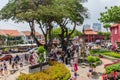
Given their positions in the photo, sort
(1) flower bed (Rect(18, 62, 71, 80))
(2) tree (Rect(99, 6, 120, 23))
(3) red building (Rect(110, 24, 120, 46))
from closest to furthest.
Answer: (1) flower bed (Rect(18, 62, 71, 80)) → (2) tree (Rect(99, 6, 120, 23)) → (3) red building (Rect(110, 24, 120, 46))

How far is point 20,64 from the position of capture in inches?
1363

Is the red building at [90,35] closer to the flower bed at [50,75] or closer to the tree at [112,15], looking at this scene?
the tree at [112,15]

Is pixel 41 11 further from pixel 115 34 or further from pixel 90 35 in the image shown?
pixel 90 35

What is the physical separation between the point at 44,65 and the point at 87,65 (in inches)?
211

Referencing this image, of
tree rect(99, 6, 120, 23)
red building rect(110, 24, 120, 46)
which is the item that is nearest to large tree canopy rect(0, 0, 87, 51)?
tree rect(99, 6, 120, 23)

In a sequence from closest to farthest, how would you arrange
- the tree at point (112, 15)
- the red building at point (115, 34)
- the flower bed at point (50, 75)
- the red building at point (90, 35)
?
the flower bed at point (50, 75), the tree at point (112, 15), the red building at point (115, 34), the red building at point (90, 35)

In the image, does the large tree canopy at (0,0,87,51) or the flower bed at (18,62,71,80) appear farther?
the large tree canopy at (0,0,87,51)

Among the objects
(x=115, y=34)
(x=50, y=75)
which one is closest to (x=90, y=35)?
(x=115, y=34)

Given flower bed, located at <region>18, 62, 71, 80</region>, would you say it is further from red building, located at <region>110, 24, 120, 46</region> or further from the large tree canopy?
red building, located at <region>110, 24, 120, 46</region>

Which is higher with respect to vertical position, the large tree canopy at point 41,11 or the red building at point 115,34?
the large tree canopy at point 41,11

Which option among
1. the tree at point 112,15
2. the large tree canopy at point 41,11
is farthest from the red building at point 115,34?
the tree at point 112,15

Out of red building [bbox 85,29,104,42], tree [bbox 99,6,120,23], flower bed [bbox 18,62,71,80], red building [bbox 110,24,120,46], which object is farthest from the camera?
red building [bbox 85,29,104,42]

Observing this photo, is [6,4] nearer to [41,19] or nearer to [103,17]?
[41,19]

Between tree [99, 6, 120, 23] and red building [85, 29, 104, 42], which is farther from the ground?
tree [99, 6, 120, 23]
